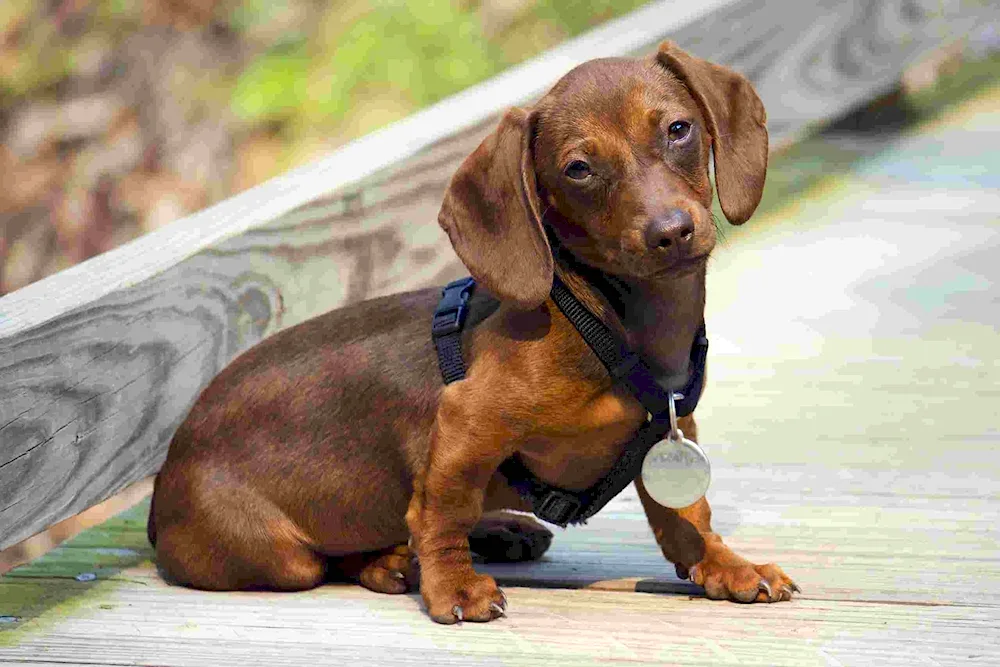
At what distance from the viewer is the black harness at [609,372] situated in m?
2.52

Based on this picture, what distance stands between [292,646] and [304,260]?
1275 millimetres

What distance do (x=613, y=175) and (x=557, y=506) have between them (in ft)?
2.03

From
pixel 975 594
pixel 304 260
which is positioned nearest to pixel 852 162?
pixel 304 260

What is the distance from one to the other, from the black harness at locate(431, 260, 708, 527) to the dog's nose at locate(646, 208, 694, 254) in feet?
0.74

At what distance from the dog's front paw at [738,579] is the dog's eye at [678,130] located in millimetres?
741

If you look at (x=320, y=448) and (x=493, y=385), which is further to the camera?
(x=320, y=448)

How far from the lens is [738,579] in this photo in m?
2.58

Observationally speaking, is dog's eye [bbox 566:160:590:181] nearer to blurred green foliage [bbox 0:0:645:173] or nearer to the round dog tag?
the round dog tag

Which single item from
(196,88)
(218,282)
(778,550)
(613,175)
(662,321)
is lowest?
(196,88)

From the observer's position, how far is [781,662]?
2.28 m

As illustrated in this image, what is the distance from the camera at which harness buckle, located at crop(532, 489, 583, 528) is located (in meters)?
2.66

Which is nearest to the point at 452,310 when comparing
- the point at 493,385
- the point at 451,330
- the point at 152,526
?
the point at 451,330

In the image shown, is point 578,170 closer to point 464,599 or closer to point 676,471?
point 676,471

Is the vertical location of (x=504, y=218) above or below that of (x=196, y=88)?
above
